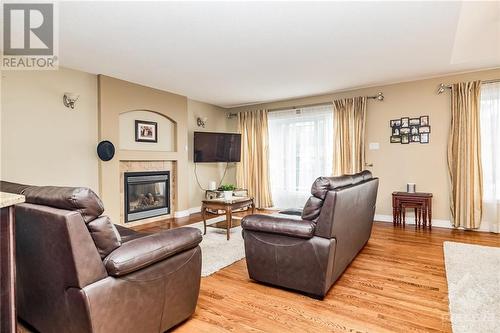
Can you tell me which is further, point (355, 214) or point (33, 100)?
point (33, 100)

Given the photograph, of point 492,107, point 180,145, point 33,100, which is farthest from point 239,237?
point 492,107

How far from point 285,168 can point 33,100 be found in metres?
4.42

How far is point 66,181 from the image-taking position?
13.0 ft

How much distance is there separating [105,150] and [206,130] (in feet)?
8.42

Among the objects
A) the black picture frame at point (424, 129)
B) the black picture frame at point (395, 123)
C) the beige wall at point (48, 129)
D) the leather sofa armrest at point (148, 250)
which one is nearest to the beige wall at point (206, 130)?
the beige wall at point (48, 129)

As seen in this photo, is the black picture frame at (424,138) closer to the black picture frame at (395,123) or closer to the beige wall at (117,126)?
the black picture frame at (395,123)

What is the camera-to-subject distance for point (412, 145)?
476 centimetres

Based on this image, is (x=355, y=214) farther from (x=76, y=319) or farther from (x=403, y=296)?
(x=76, y=319)

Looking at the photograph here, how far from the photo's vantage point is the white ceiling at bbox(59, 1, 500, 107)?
97.7 inches

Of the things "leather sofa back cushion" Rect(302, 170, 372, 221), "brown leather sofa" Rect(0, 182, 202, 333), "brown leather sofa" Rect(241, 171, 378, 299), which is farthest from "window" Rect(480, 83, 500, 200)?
"brown leather sofa" Rect(0, 182, 202, 333)

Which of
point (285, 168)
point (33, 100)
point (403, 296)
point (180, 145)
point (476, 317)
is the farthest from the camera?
point (285, 168)

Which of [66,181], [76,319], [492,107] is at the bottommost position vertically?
[76,319]

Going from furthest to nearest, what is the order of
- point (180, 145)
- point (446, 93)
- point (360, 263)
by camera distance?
point (180, 145), point (446, 93), point (360, 263)

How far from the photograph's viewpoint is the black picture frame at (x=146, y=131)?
4.98 m
